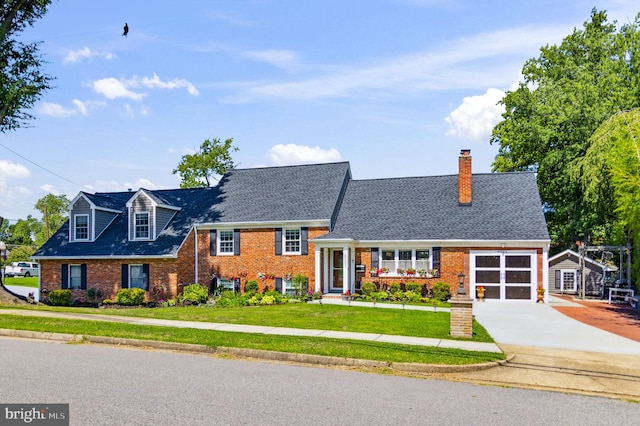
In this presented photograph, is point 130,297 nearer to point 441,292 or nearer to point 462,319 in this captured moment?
point 441,292

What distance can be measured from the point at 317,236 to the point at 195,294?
21.9 ft

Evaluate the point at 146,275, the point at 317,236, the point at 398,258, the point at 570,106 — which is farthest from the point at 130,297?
the point at 570,106

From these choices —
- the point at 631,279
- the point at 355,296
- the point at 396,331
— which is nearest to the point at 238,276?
the point at 355,296

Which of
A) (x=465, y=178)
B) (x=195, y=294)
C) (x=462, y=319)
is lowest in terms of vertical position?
(x=195, y=294)

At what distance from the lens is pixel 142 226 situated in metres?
27.9

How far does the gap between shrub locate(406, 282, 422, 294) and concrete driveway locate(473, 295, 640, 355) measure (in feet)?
10.9

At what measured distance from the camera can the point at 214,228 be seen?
2739 cm

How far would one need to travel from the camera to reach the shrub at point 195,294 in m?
24.5

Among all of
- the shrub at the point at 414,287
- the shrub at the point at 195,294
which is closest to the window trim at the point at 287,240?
the shrub at the point at 195,294

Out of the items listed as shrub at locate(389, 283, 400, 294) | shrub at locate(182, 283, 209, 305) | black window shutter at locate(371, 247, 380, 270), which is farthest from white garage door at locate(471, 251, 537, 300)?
shrub at locate(182, 283, 209, 305)

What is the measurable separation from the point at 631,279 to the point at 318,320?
19.4m

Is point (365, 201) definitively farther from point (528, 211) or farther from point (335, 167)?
point (528, 211)

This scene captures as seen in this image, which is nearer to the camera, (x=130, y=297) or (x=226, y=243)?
(x=130, y=297)

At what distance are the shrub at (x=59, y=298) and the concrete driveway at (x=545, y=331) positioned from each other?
67.3 feet
